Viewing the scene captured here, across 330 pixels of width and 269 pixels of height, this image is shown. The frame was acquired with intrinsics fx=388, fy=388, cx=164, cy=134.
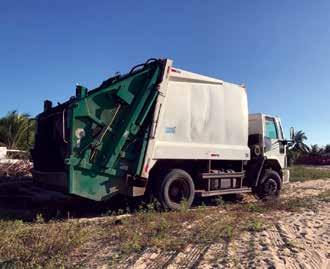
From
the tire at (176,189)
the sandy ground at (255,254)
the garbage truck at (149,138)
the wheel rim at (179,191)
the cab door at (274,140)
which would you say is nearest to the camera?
the sandy ground at (255,254)

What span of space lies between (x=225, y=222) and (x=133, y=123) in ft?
9.07

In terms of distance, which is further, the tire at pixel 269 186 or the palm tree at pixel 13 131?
the palm tree at pixel 13 131

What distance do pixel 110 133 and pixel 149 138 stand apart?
865 mm

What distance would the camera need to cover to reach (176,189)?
918cm

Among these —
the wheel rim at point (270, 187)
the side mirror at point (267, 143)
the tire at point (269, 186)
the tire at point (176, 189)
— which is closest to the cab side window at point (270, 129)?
the side mirror at point (267, 143)

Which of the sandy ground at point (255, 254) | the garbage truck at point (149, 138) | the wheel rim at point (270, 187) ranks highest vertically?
the garbage truck at point (149, 138)

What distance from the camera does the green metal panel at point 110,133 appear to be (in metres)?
7.60

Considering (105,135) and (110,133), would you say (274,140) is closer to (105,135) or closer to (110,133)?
(110,133)

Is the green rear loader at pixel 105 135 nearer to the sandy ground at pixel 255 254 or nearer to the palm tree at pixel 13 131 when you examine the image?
the sandy ground at pixel 255 254

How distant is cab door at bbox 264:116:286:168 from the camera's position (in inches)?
469

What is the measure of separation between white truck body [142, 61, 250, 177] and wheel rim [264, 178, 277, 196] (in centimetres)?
138

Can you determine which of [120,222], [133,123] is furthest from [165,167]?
[120,222]

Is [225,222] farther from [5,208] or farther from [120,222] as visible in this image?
[5,208]

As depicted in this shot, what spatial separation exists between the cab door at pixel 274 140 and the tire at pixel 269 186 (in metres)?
0.55
